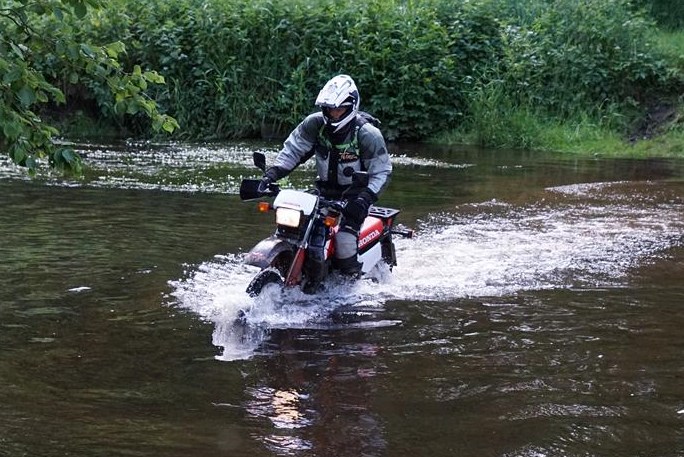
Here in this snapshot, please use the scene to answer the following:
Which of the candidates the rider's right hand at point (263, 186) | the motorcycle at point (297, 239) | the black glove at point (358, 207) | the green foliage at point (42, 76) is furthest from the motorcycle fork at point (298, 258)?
the green foliage at point (42, 76)

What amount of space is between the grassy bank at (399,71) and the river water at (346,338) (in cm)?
922

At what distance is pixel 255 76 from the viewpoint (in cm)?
2242

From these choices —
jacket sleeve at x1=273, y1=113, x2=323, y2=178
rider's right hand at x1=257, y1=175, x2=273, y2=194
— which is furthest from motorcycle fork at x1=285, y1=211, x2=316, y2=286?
jacket sleeve at x1=273, y1=113, x2=323, y2=178

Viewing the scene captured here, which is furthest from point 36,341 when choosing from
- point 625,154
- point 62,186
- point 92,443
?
point 625,154

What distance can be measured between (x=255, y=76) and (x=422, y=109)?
3.96 metres

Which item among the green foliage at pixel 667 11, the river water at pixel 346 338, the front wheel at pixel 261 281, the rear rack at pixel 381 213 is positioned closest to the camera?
the river water at pixel 346 338

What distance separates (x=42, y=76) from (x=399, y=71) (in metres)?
16.9

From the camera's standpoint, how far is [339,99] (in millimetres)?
7781

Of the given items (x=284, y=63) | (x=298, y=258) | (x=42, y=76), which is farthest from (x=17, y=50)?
(x=284, y=63)

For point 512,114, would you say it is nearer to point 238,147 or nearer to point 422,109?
point 422,109

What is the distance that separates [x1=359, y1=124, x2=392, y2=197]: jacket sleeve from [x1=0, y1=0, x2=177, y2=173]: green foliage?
2.65m

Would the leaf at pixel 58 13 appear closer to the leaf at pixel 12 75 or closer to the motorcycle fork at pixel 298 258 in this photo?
the leaf at pixel 12 75

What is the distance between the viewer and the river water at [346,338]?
5023 mm

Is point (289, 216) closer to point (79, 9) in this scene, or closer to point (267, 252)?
point (267, 252)
